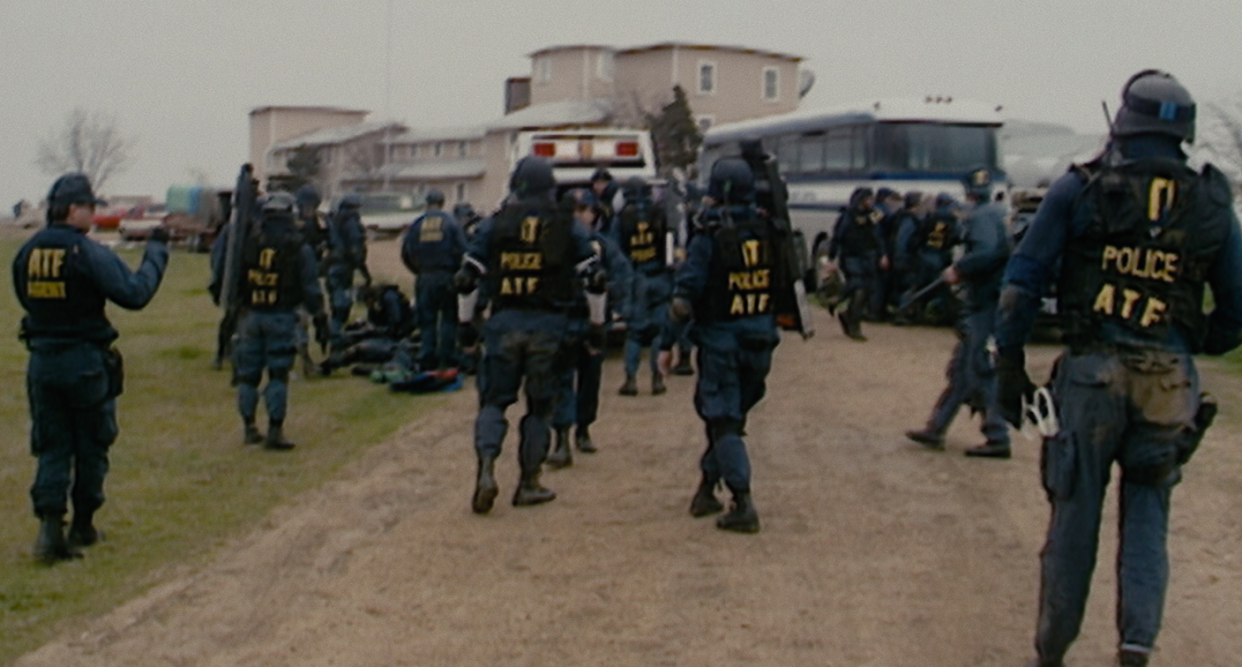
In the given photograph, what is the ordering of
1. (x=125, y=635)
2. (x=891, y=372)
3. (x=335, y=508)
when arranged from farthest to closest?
(x=891, y=372) → (x=335, y=508) → (x=125, y=635)

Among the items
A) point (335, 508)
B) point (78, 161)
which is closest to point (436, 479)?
point (335, 508)

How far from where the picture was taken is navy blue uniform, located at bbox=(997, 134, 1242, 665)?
5.38 meters

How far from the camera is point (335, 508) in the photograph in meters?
9.38

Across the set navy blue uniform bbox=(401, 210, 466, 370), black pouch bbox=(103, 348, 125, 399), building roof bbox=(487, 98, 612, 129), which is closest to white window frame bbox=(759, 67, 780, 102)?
building roof bbox=(487, 98, 612, 129)

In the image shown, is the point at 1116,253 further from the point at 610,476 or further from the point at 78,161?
the point at 78,161

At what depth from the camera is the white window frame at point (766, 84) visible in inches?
2844

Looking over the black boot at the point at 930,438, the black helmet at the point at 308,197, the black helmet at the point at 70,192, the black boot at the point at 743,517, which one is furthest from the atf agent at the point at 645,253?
the black helmet at the point at 70,192

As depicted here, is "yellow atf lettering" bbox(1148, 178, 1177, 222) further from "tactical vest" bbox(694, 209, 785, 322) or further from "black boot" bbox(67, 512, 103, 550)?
"black boot" bbox(67, 512, 103, 550)

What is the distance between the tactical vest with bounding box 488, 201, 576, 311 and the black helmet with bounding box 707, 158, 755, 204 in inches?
42.0

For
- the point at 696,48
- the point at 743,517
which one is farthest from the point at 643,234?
the point at 696,48

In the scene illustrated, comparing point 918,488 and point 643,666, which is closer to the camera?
point 643,666

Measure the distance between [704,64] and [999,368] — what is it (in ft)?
217

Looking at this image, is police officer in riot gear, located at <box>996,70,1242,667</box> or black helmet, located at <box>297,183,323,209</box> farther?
black helmet, located at <box>297,183,323,209</box>

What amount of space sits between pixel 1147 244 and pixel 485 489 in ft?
15.0
